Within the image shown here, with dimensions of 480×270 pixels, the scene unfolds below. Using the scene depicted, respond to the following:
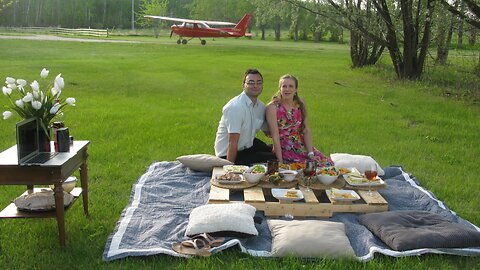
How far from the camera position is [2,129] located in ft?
29.5

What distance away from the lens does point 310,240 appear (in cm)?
411

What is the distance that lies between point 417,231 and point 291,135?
223 cm

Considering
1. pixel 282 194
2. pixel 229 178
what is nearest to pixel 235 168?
pixel 229 178

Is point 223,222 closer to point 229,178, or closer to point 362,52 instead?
point 229,178

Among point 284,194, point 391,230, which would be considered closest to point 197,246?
point 284,194

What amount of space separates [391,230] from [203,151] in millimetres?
3844

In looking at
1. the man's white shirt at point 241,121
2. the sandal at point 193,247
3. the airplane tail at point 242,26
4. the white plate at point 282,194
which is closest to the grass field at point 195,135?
the sandal at point 193,247

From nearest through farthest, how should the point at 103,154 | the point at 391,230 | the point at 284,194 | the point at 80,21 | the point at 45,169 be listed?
1. the point at 45,169
2. the point at 391,230
3. the point at 284,194
4. the point at 103,154
5. the point at 80,21

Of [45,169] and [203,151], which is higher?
[45,169]

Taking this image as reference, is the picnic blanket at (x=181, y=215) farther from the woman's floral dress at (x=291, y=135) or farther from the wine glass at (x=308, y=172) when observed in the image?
the woman's floral dress at (x=291, y=135)

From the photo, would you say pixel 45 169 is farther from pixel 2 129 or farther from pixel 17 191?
pixel 2 129

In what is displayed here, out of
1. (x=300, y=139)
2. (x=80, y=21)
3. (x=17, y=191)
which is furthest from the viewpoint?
(x=80, y=21)

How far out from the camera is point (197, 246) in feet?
13.6

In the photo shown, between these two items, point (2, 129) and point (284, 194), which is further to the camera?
point (2, 129)
